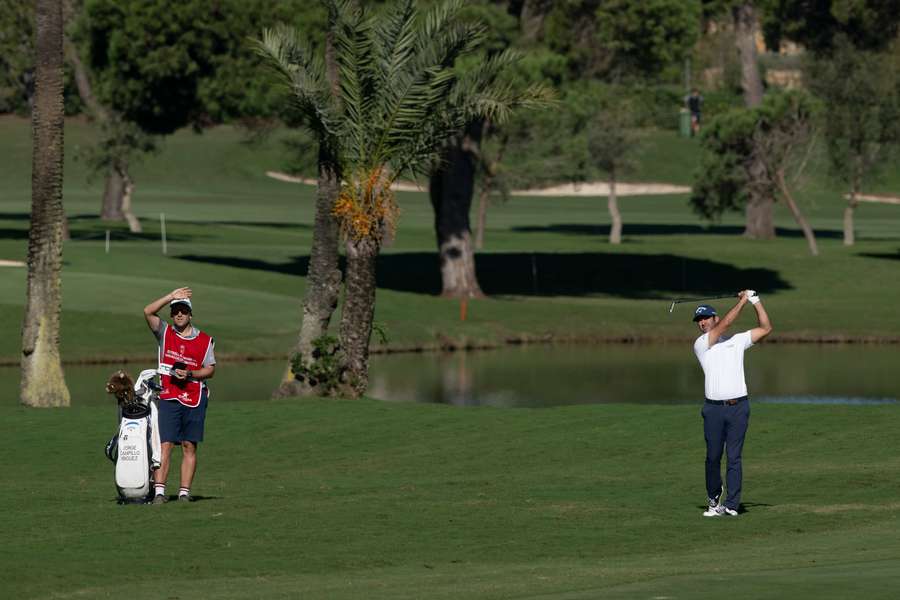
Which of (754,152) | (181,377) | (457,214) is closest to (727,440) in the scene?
(181,377)

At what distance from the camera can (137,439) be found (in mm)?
17531

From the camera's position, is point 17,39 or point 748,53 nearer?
point 17,39

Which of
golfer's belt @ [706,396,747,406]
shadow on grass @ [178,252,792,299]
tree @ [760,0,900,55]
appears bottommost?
shadow on grass @ [178,252,792,299]

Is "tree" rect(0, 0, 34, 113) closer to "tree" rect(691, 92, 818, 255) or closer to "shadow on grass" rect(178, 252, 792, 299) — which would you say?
"shadow on grass" rect(178, 252, 792, 299)

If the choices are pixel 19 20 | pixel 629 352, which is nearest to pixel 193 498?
pixel 629 352

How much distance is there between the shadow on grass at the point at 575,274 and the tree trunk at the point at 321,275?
25639mm

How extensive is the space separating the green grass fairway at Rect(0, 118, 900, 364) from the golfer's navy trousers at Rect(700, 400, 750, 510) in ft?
62.2

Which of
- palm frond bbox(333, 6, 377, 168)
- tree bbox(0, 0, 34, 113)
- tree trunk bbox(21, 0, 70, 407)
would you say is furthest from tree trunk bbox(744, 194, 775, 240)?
tree trunk bbox(21, 0, 70, 407)

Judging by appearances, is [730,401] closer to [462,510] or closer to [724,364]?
[724,364]

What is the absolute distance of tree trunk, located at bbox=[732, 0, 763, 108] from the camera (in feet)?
246

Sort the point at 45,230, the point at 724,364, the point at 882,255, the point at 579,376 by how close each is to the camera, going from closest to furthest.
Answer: the point at 724,364 < the point at 45,230 < the point at 579,376 < the point at 882,255

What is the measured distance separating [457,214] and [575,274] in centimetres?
1066

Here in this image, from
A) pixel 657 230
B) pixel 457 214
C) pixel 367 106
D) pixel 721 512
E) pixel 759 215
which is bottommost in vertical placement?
pixel 657 230

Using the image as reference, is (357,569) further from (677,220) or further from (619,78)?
(677,220)
